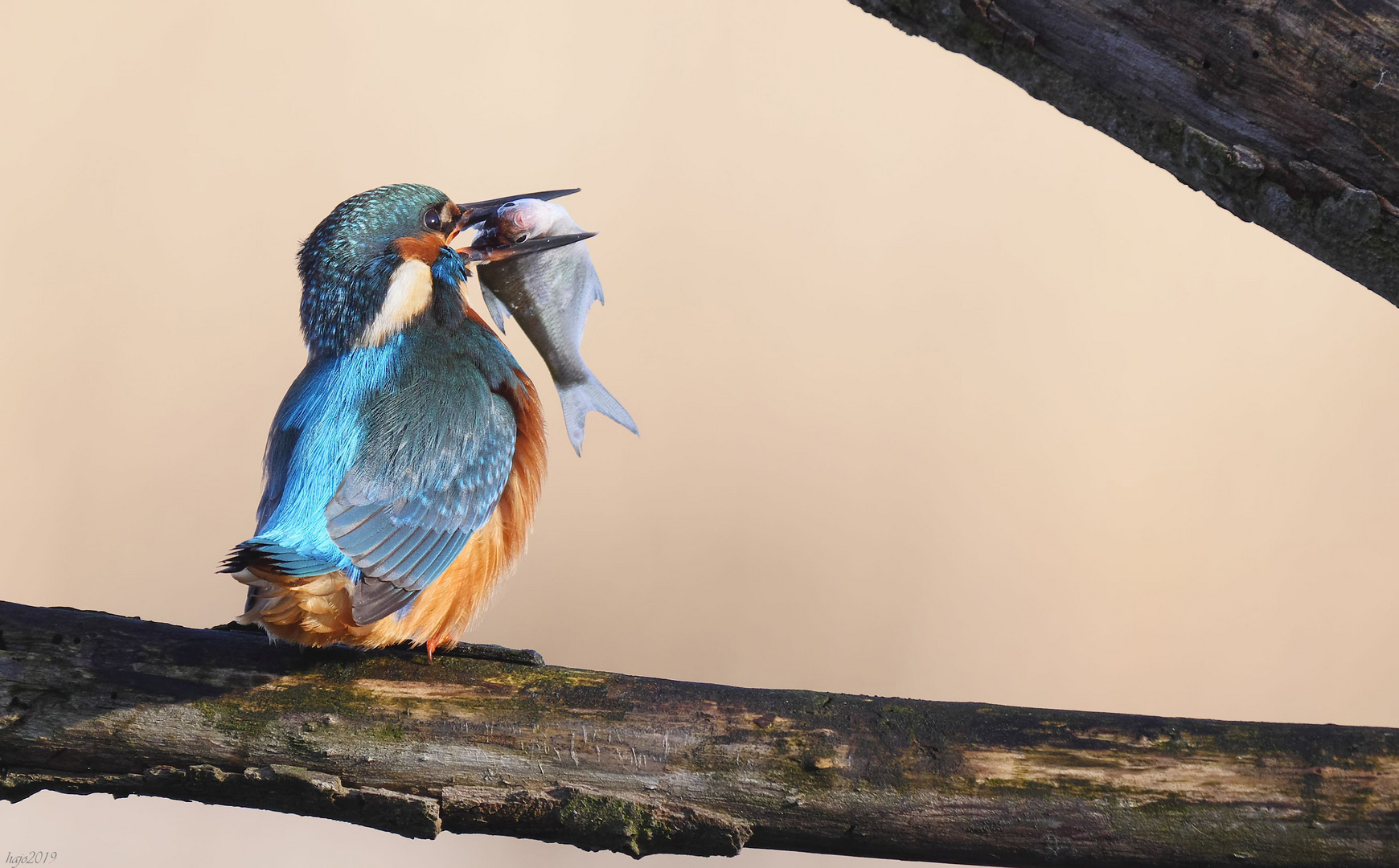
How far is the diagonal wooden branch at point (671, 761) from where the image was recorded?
83cm

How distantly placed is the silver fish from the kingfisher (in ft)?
0.18

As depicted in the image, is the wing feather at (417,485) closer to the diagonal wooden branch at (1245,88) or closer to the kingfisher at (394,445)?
the kingfisher at (394,445)

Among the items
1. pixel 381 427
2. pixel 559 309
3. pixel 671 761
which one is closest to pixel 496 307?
pixel 559 309

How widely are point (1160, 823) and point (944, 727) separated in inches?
6.9

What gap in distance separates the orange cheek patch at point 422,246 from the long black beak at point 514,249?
36 millimetres

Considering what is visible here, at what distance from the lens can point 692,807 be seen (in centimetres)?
86

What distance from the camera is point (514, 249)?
1.32 metres

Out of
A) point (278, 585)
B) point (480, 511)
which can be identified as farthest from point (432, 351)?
point (278, 585)

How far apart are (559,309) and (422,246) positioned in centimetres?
21

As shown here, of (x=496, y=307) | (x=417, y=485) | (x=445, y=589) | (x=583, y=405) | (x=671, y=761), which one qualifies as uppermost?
(x=496, y=307)

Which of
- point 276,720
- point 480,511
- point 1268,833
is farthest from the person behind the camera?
point 480,511

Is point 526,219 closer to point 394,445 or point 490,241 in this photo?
point 490,241

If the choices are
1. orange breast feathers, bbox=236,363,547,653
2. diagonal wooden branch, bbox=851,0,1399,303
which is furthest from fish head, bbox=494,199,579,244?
diagonal wooden branch, bbox=851,0,1399,303

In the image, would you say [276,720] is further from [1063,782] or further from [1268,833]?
[1268,833]
